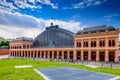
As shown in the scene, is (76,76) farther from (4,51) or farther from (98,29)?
(4,51)

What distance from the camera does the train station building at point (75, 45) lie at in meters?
52.2

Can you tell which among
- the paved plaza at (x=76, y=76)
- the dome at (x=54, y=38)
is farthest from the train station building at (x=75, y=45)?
the paved plaza at (x=76, y=76)

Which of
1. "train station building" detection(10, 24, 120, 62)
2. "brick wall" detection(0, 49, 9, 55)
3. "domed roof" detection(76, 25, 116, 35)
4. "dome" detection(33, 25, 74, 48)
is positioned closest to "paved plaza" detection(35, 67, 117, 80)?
"train station building" detection(10, 24, 120, 62)

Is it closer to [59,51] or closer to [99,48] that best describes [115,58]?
[99,48]

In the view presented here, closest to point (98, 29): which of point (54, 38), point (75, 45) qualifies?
point (75, 45)

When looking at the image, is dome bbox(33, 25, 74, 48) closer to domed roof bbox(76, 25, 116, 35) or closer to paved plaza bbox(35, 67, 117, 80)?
domed roof bbox(76, 25, 116, 35)

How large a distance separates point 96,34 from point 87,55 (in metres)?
8.89

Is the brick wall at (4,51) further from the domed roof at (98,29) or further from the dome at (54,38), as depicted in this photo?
the domed roof at (98,29)

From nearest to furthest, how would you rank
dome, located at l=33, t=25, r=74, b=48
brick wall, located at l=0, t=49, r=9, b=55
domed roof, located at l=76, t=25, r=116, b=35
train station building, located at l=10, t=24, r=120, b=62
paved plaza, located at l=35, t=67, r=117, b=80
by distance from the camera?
paved plaza, located at l=35, t=67, r=117, b=80, train station building, located at l=10, t=24, r=120, b=62, domed roof, located at l=76, t=25, r=116, b=35, dome, located at l=33, t=25, r=74, b=48, brick wall, located at l=0, t=49, r=9, b=55

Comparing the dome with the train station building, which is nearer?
the train station building

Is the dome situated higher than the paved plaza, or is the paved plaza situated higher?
the dome

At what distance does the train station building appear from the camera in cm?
5225

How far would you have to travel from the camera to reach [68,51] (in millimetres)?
67500

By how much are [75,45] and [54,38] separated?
58.0 ft
